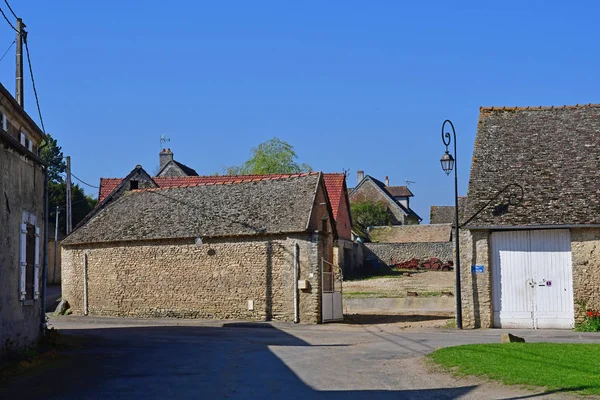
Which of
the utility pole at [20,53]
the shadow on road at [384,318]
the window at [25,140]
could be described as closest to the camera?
the window at [25,140]

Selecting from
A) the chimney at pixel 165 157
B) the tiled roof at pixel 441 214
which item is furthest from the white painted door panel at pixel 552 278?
the tiled roof at pixel 441 214

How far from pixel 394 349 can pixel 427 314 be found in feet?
40.3

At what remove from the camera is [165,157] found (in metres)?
62.7

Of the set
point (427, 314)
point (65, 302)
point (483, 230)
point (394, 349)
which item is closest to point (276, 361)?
point (394, 349)

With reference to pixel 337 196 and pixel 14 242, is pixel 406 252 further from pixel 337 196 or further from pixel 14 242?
pixel 14 242

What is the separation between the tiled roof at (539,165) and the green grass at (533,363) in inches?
285

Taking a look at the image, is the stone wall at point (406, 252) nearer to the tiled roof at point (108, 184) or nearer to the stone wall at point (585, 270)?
the tiled roof at point (108, 184)

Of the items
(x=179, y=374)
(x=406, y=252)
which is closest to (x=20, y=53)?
(x=179, y=374)

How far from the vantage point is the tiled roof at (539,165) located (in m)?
23.0

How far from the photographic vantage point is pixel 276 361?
15.2m

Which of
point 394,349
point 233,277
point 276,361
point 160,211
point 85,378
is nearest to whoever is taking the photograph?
point 85,378

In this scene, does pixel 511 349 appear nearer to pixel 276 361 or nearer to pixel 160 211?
pixel 276 361

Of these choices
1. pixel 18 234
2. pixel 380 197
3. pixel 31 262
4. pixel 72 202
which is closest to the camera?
pixel 18 234

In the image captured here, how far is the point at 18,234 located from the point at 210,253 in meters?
13.0
